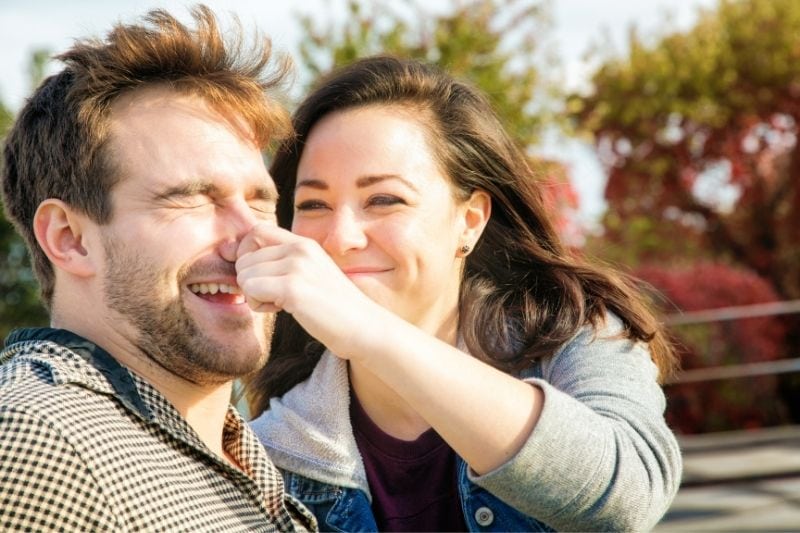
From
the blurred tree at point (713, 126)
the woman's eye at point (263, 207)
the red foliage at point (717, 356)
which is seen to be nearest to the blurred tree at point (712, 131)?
the blurred tree at point (713, 126)

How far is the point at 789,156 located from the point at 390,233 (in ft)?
43.6

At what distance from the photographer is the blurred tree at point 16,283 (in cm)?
1060

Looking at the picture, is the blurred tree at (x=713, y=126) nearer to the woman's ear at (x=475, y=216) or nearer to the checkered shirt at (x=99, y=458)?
the woman's ear at (x=475, y=216)

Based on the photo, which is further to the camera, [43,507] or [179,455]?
[179,455]

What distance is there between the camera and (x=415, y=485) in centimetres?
329

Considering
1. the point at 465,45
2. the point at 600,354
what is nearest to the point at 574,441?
the point at 600,354

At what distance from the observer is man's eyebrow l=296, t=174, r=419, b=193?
309 centimetres

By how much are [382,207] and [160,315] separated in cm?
94

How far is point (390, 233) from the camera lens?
3.06 meters

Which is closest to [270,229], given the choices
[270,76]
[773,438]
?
[270,76]

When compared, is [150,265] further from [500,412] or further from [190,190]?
[500,412]

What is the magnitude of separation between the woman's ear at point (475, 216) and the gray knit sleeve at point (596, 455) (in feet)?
1.87

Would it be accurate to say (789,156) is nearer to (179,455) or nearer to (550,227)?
(550,227)

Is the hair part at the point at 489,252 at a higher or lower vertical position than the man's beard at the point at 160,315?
higher
